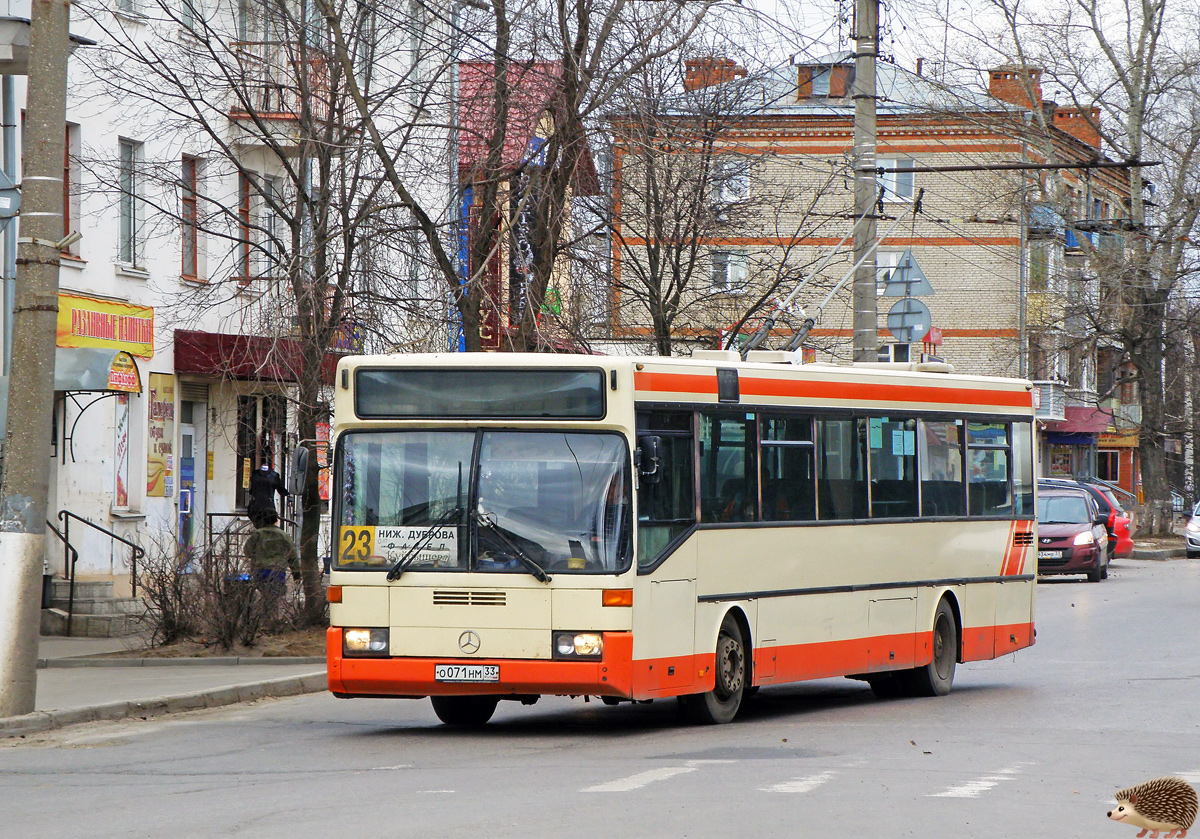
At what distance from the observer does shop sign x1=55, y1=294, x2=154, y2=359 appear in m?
22.8

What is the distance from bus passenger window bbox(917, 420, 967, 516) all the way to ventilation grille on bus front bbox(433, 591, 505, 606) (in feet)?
16.3

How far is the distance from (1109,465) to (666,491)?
75.1 metres

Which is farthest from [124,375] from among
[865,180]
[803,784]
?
[803,784]

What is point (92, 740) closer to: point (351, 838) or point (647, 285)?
point (351, 838)

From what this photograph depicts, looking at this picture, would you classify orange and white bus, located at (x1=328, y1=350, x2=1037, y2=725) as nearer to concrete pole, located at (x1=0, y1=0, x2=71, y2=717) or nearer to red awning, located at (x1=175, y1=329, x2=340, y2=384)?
concrete pole, located at (x1=0, y1=0, x2=71, y2=717)

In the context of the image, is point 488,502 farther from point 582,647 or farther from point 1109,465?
point 1109,465

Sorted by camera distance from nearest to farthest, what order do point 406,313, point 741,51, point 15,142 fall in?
point 741,51 → point 406,313 → point 15,142

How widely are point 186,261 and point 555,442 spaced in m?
16.0

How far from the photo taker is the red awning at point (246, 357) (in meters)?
18.3

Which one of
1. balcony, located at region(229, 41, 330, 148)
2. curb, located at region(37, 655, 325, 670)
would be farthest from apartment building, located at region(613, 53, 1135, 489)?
curb, located at region(37, 655, 325, 670)

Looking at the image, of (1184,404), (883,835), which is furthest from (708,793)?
(1184,404)

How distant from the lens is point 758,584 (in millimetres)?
13023

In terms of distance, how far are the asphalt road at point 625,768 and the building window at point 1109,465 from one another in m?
68.9

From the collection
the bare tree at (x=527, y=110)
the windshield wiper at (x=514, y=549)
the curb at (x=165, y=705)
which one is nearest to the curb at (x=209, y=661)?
the curb at (x=165, y=705)
